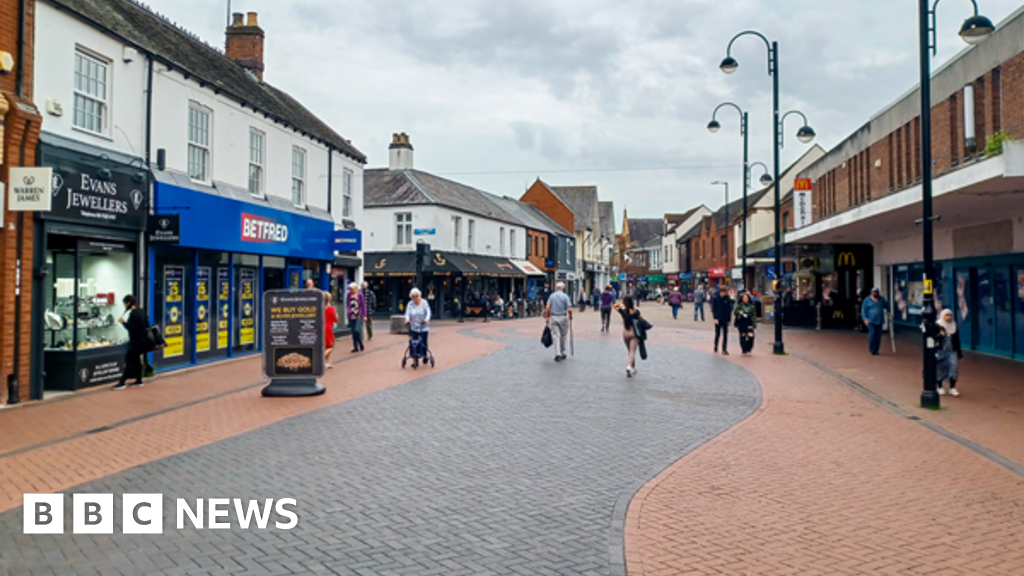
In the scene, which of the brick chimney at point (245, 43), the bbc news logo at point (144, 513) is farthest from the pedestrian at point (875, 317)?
the brick chimney at point (245, 43)

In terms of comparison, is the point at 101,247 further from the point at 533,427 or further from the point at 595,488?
the point at 595,488

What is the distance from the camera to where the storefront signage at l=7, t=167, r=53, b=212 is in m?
9.89

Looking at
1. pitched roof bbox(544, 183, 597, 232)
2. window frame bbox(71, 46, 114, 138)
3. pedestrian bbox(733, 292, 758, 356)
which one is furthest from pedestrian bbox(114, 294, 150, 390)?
pitched roof bbox(544, 183, 597, 232)

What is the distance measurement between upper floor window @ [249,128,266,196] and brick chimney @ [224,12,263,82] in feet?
16.5

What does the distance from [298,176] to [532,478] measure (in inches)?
616

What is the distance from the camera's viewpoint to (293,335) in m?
11.7

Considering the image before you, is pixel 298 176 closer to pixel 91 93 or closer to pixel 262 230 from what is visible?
pixel 262 230

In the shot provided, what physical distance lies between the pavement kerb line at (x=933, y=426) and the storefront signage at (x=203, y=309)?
12.7 meters

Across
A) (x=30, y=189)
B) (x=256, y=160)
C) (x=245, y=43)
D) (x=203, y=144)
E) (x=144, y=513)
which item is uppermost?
(x=245, y=43)

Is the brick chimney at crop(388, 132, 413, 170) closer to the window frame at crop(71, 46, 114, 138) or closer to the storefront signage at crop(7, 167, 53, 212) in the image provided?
the window frame at crop(71, 46, 114, 138)

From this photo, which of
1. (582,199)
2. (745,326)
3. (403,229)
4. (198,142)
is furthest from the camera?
(582,199)

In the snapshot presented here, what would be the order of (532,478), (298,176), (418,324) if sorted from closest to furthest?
(532,478) → (418,324) → (298,176)

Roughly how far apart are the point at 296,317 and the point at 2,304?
12.9 ft

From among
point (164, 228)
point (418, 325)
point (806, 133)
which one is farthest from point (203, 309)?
point (806, 133)
